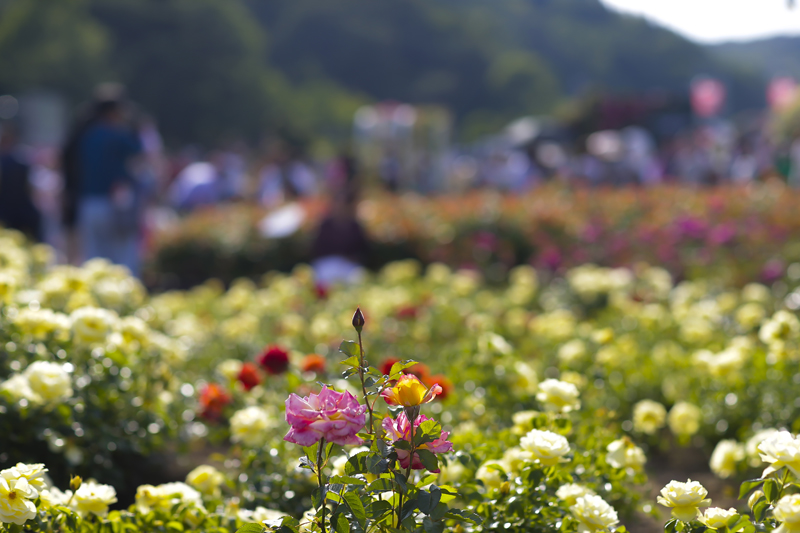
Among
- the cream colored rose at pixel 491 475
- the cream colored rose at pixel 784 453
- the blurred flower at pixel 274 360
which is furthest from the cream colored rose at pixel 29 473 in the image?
the cream colored rose at pixel 784 453

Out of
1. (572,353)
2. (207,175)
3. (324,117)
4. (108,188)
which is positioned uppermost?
(324,117)

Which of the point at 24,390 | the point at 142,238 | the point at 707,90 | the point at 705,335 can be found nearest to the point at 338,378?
the point at 24,390

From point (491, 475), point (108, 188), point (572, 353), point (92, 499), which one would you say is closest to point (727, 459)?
point (572, 353)

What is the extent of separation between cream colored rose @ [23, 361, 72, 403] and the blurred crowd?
14.3 ft

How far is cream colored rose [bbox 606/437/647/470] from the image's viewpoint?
1893mm

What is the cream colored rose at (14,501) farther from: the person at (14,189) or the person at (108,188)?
the person at (14,189)

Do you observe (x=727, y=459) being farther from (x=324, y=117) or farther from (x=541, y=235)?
(x=324, y=117)

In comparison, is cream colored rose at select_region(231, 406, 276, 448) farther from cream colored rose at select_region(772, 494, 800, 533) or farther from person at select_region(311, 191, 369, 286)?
person at select_region(311, 191, 369, 286)

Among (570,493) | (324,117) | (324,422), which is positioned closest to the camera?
(324,422)

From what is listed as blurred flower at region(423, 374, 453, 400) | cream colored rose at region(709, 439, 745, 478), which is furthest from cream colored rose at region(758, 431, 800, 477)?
cream colored rose at region(709, 439, 745, 478)

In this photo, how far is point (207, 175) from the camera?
42.5 ft

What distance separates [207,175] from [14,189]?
6299 millimetres

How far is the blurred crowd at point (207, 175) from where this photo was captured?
6.14m

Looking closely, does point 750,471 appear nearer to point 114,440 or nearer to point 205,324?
point 114,440
